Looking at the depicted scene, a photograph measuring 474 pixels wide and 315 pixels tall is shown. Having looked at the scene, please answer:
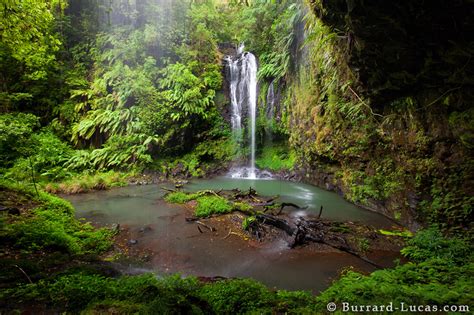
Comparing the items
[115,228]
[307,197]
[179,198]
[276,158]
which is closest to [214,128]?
[276,158]

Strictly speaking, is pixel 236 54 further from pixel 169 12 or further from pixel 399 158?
pixel 399 158

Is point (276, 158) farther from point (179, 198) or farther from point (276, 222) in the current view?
point (276, 222)

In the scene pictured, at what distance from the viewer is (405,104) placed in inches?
245

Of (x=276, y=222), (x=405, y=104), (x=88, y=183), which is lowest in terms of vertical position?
(x=88, y=183)

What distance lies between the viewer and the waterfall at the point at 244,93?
1530cm

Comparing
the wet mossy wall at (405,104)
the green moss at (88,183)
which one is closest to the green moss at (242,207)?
the wet mossy wall at (405,104)

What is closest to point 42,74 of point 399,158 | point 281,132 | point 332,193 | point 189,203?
point 189,203

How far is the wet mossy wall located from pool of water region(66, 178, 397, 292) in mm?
1214

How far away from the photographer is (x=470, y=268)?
354cm

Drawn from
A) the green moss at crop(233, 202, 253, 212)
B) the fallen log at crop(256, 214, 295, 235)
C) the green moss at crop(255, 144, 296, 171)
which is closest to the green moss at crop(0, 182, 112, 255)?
the green moss at crop(233, 202, 253, 212)

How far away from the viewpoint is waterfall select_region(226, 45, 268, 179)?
602 inches

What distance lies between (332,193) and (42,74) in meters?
15.8

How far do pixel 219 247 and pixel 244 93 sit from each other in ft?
39.6

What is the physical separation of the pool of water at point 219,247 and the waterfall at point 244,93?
22.4ft
